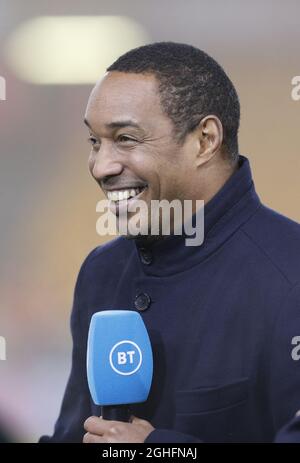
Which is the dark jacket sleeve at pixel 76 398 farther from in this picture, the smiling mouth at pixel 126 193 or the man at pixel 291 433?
the man at pixel 291 433

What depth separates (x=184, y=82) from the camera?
1.21 meters

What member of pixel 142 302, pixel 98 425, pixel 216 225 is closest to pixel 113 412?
pixel 98 425

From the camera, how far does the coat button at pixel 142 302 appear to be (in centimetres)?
123

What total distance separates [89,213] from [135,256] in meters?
0.78

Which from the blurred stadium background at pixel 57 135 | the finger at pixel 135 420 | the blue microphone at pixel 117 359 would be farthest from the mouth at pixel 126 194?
the blurred stadium background at pixel 57 135

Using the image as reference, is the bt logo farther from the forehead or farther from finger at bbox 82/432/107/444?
the forehead

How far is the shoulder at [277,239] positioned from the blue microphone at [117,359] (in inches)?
9.2

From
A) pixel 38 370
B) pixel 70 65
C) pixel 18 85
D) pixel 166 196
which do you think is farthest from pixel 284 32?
pixel 38 370

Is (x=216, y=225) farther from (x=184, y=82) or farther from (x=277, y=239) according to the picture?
(x=184, y=82)

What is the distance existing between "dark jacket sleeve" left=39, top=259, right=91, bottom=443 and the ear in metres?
0.34

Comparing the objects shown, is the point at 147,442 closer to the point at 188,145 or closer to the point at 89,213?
the point at 188,145

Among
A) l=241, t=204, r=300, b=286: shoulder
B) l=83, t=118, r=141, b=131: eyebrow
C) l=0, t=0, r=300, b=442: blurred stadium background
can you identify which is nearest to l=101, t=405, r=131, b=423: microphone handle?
l=241, t=204, r=300, b=286: shoulder

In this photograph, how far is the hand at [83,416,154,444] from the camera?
104 cm

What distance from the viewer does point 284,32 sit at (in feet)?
6.20
